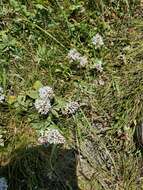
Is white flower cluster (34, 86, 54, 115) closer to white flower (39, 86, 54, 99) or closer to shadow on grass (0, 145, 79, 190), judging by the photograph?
white flower (39, 86, 54, 99)

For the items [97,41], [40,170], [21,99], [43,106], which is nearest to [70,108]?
[43,106]

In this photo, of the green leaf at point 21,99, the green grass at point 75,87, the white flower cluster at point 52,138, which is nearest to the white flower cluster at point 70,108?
the green grass at point 75,87

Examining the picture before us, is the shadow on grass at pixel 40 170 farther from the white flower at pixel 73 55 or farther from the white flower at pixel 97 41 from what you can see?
the white flower at pixel 97 41

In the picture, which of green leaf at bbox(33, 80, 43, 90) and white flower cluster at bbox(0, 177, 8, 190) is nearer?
white flower cluster at bbox(0, 177, 8, 190)

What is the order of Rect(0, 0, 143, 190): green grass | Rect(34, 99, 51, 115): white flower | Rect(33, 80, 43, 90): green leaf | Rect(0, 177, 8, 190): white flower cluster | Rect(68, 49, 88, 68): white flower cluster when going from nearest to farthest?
Rect(0, 177, 8, 190): white flower cluster < Rect(0, 0, 143, 190): green grass < Rect(34, 99, 51, 115): white flower < Rect(33, 80, 43, 90): green leaf < Rect(68, 49, 88, 68): white flower cluster

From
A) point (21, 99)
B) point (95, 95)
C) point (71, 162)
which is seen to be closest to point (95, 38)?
point (95, 95)

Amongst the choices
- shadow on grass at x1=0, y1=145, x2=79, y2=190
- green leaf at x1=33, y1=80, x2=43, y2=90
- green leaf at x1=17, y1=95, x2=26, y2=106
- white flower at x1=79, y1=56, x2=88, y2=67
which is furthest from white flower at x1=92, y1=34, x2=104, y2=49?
shadow on grass at x1=0, y1=145, x2=79, y2=190

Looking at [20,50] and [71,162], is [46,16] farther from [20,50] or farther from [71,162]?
[71,162]
